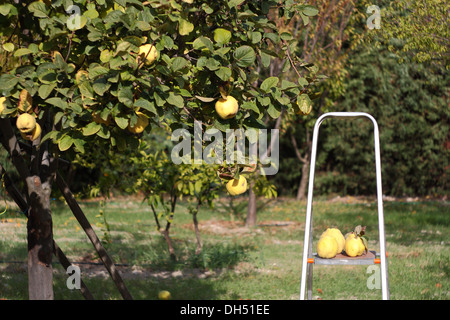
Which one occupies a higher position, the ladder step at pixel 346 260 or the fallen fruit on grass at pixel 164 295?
the ladder step at pixel 346 260

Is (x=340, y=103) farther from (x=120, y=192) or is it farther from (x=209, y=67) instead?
(x=209, y=67)

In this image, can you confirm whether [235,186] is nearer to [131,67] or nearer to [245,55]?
[245,55]

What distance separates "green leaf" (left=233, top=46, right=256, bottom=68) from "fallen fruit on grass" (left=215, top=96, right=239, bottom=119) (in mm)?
150

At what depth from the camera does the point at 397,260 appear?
6.58 metres

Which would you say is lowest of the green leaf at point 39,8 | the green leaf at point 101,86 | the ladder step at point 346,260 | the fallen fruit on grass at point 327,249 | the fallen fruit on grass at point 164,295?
the fallen fruit on grass at point 164,295

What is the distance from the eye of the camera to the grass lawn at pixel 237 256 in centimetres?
540

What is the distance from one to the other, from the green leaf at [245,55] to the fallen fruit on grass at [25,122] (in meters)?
0.90

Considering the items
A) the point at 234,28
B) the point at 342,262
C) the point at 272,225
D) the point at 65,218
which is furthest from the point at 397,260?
the point at 65,218

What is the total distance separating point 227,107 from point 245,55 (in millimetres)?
217

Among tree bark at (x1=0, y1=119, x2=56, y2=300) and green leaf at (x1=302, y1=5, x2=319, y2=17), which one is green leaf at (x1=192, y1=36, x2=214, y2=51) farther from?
tree bark at (x1=0, y1=119, x2=56, y2=300)

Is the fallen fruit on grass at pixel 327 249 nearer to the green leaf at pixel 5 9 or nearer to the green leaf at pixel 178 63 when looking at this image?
the green leaf at pixel 178 63

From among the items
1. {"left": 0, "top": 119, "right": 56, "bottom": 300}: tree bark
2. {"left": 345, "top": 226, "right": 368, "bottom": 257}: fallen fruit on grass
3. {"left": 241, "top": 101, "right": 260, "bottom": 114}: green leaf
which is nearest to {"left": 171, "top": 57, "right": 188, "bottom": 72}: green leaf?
{"left": 241, "top": 101, "right": 260, "bottom": 114}: green leaf

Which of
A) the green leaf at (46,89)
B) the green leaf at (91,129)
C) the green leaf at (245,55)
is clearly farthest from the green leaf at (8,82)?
the green leaf at (245,55)

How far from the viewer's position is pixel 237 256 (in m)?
6.67
